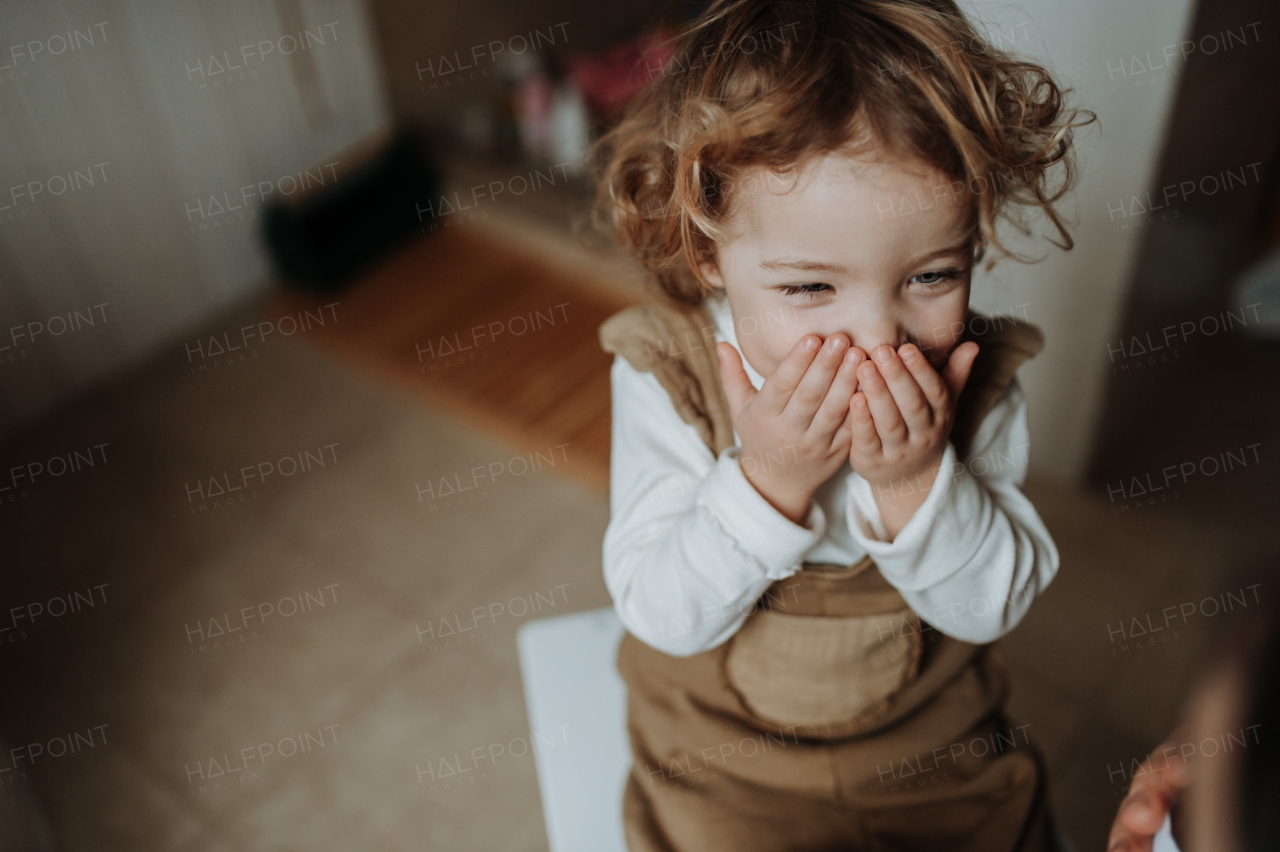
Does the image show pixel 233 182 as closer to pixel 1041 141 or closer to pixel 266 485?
pixel 266 485

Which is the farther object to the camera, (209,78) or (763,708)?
(209,78)

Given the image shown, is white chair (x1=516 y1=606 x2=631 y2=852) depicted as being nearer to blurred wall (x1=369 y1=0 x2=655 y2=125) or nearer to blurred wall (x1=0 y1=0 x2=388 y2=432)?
blurred wall (x1=0 y1=0 x2=388 y2=432)

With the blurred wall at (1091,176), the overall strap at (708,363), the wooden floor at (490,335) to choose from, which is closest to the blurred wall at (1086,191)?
the blurred wall at (1091,176)

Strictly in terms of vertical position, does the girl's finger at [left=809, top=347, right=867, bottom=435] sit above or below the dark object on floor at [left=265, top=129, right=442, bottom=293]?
above

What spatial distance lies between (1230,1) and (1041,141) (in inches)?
30.1

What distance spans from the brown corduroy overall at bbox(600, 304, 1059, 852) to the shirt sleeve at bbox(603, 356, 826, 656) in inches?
1.3

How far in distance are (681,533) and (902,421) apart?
18 centimetres

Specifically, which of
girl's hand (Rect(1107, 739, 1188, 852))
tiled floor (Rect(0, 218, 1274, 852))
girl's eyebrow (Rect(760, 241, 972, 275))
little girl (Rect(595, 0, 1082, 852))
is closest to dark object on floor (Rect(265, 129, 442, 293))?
tiled floor (Rect(0, 218, 1274, 852))

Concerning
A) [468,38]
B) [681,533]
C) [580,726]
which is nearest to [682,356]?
[681,533]

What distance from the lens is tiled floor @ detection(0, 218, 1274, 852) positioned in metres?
1.40

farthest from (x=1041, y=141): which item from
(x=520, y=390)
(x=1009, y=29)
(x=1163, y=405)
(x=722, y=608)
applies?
(x=520, y=390)

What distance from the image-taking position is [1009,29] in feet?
3.87

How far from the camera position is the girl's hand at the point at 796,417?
636mm

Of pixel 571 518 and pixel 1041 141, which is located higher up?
pixel 1041 141
